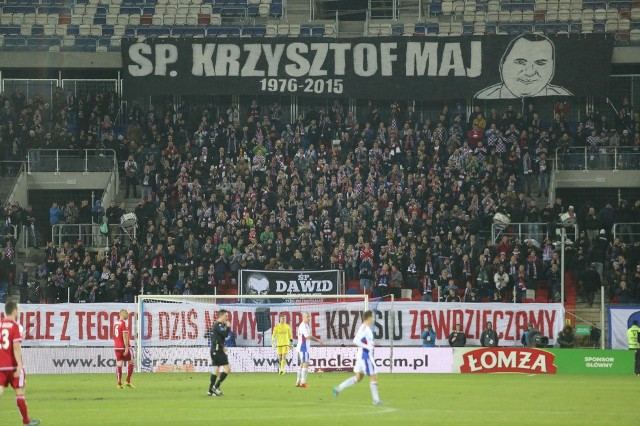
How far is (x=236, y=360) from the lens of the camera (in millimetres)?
39844

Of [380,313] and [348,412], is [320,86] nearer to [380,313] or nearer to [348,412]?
[380,313]

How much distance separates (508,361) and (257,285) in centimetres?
917

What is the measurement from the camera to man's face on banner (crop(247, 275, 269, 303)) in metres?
42.4

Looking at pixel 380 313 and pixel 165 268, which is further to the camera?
pixel 165 268

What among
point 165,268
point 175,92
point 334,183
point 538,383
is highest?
point 175,92

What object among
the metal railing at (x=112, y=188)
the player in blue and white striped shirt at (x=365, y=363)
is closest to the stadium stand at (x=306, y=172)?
the metal railing at (x=112, y=188)

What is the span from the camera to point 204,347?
40219mm

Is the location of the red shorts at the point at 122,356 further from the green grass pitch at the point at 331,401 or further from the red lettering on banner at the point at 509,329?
the red lettering on banner at the point at 509,329

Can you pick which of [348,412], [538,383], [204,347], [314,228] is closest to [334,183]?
[314,228]

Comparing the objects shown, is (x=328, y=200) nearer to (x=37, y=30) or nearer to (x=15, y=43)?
(x=15, y=43)

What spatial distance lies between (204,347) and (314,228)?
287 inches

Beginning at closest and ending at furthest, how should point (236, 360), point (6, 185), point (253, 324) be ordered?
point (236, 360) < point (253, 324) < point (6, 185)

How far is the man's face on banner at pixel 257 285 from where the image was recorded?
139 feet

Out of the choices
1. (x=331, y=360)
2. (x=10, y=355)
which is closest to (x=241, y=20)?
(x=331, y=360)
